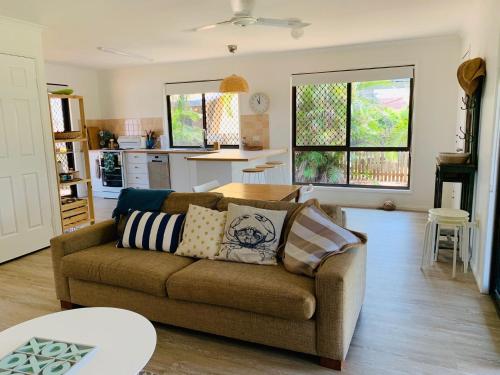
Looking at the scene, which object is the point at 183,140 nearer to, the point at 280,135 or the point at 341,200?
the point at 280,135

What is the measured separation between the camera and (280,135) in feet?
20.7

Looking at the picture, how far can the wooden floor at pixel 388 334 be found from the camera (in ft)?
6.98

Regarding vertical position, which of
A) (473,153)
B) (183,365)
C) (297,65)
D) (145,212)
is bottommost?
(183,365)

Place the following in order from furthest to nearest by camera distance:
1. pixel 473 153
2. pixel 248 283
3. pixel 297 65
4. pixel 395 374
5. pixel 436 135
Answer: pixel 297 65 → pixel 436 135 → pixel 473 153 → pixel 248 283 → pixel 395 374

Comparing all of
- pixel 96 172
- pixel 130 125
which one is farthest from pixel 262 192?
pixel 96 172

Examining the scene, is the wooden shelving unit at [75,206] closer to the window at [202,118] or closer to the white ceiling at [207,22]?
the white ceiling at [207,22]

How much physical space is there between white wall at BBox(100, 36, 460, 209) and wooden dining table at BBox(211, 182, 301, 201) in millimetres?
2624

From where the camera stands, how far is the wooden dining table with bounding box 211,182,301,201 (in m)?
3.31

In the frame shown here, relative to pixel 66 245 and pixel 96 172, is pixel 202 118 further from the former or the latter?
pixel 66 245

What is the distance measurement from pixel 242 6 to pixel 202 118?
4.07 metres

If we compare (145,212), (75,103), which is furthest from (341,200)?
(75,103)

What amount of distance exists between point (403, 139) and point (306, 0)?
3.01 meters

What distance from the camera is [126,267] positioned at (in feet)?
8.19

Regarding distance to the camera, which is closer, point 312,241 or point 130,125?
point 312,241
